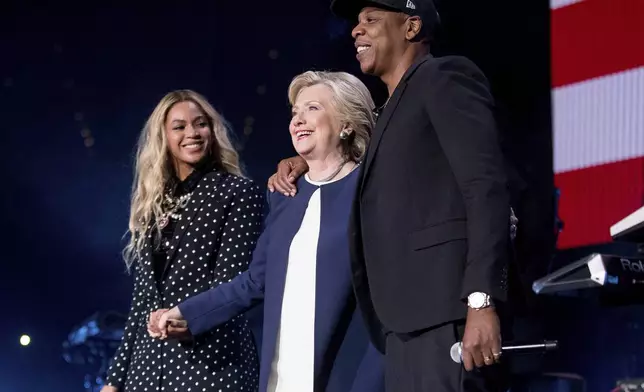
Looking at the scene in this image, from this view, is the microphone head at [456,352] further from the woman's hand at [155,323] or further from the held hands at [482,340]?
the woman's hand at [155,323]

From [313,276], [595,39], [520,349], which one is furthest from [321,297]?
[595,39]

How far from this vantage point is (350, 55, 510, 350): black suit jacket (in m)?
1.69

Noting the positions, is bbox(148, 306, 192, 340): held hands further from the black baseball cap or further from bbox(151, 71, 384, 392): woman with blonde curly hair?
the black baseball cap

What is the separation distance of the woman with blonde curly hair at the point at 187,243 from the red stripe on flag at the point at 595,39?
2.07 metres

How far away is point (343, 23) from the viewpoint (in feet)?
15.9

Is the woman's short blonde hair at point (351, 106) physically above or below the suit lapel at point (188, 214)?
above

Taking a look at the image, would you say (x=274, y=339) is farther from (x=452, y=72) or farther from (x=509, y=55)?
(x=509, y=55)

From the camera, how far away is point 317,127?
2.49 m

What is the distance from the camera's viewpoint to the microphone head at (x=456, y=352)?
1.67 metres

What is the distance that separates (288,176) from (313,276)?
0.36 metres

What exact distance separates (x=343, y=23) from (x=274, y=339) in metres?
2.78

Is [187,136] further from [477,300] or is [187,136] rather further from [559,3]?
[559,3]

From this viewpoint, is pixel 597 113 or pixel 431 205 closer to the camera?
pixel 431 205

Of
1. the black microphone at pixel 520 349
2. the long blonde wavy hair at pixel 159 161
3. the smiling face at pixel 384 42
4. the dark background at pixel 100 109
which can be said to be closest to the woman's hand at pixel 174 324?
the long blonde wavy hair at pixel 159 161
